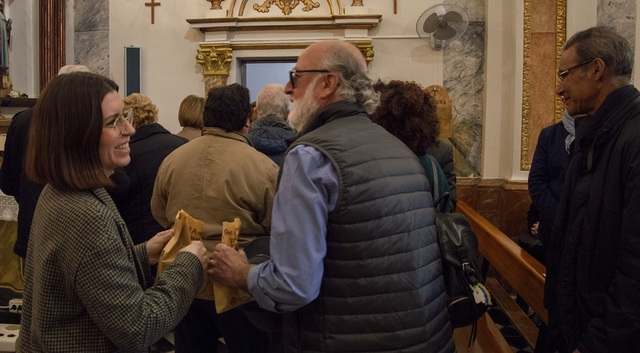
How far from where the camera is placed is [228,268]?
2.05m

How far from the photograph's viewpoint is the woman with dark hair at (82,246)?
1.64 m

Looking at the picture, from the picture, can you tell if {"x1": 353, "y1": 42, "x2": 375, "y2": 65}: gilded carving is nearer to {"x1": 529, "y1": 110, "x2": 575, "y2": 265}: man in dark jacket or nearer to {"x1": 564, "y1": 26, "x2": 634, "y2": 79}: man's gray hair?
{"x1": 529, "y1": 110, "x2": 575, "y2": 265}: man in dark jacket

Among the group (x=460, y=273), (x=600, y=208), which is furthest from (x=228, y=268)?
(x=600, y=208)

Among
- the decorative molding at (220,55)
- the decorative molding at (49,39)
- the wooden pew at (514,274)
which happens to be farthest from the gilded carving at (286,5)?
the wooden pew at (514,274)

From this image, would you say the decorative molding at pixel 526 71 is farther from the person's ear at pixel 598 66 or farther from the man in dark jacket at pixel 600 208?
the person's ear at pixel 598 66

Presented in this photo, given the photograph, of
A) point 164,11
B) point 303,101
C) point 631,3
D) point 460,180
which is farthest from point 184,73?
point 303,101

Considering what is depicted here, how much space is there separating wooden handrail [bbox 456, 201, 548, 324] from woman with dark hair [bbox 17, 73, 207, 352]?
2149 millimetres

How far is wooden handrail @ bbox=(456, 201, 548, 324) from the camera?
329cm

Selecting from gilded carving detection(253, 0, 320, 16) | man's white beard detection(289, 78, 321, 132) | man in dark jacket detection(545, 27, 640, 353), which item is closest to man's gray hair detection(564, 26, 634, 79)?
man in dark jacket detection(545, 27, 640, 353)

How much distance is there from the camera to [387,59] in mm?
8508

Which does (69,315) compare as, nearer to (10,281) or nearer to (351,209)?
(351,209)

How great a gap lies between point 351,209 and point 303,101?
0.46m

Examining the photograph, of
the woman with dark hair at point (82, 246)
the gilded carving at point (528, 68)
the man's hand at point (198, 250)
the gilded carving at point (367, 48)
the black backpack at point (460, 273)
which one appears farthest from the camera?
the gilded carving at point (367, 48)

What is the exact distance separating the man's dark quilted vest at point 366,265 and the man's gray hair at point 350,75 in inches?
5.1
